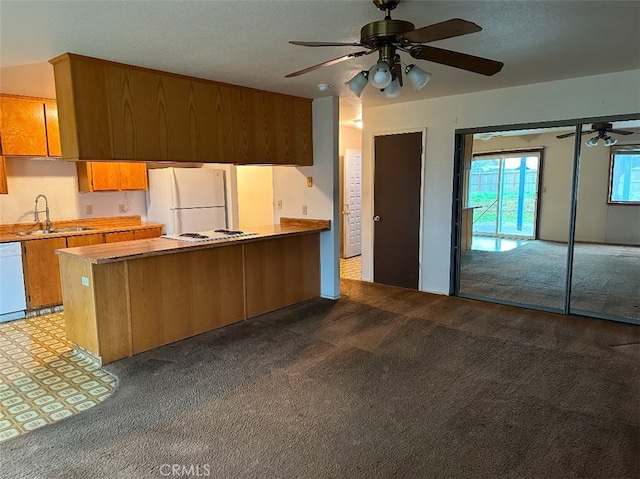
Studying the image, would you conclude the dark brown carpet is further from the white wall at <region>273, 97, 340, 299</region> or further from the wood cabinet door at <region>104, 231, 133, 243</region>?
the wood cabinet door at <region>104, 231, 133, 243</region>

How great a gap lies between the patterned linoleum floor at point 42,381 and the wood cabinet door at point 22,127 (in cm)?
189

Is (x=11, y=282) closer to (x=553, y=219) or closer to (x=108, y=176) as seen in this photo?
(x=108, y=176)

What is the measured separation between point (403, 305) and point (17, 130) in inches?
179

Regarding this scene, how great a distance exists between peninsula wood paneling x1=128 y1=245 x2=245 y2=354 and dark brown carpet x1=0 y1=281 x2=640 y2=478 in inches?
6.4

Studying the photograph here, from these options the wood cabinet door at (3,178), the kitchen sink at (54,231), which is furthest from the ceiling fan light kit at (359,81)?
A: the wood cabinet door at (3,178)

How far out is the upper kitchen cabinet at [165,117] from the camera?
10.1 feet

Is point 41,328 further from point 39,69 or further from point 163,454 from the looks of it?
point 163,454

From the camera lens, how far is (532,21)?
8.42ft

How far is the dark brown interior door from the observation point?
523 centimetres

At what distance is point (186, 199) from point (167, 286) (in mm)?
2176

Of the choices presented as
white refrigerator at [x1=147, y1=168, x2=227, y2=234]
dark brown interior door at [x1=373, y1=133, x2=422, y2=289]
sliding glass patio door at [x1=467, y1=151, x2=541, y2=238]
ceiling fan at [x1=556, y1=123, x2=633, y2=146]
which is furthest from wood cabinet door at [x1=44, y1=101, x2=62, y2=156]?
ceiling fan at [x1=556, y1=123, x2=633, y2=146]

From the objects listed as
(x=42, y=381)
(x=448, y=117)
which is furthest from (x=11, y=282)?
(x=448, y=117)

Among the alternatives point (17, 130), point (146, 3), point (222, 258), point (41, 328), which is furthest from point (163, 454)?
point (17, 130)

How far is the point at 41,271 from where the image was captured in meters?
4.50
